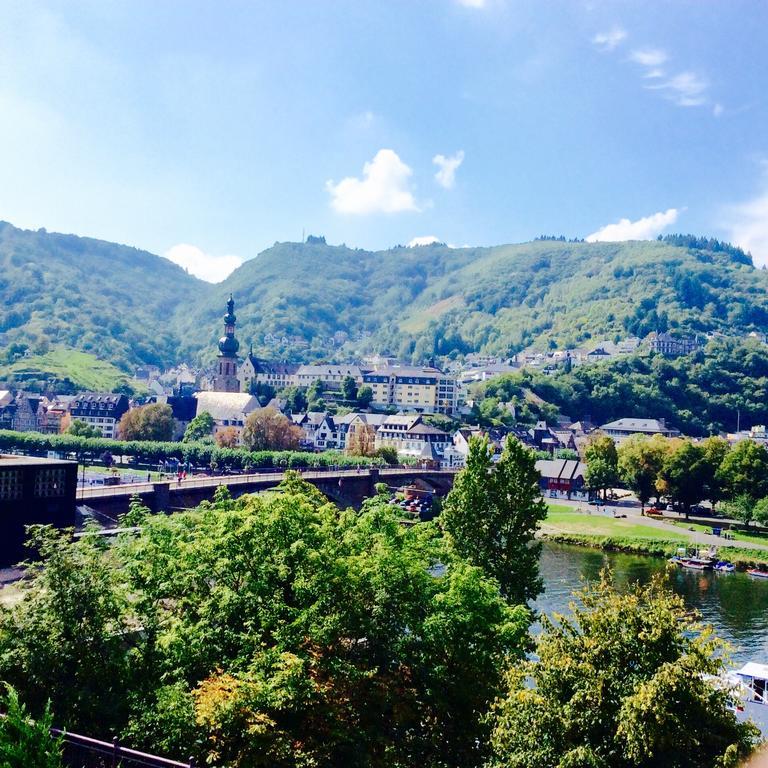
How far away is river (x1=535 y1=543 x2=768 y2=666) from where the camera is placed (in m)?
48.6

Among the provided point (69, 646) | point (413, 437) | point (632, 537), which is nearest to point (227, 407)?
point (413, 437)

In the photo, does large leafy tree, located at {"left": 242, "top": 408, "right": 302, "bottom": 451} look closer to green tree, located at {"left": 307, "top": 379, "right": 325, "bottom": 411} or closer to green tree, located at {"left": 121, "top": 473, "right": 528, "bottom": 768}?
green tree, located at {"left": 307, "top": 379, "right": 325, "bottom": 411}

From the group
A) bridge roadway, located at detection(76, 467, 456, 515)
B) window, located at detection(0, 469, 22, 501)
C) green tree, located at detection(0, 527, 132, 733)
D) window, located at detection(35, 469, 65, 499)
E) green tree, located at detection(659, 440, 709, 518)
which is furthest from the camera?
green tree, located at detection(659, 440, 709, 518)

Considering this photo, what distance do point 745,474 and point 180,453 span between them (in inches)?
3162

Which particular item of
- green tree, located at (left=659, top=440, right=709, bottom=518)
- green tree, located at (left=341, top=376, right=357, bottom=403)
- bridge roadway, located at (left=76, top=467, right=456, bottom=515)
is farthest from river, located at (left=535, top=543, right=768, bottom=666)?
green tree, located at (left=341, top=376, right=357, bottom=403)

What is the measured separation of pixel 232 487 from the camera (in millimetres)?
71438

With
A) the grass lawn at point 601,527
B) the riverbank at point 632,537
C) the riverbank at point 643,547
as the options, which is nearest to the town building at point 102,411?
the grass lawn at point 601,527

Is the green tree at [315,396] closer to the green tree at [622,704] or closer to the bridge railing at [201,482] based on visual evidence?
the bridge railing at [201,482]

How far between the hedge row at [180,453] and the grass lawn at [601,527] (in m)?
28.3

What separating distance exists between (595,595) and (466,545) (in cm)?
1671

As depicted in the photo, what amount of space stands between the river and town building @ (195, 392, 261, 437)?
87593mm

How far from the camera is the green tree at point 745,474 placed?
91688mm

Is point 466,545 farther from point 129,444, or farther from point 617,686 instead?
point 129,444

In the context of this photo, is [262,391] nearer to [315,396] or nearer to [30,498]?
[315,396]
